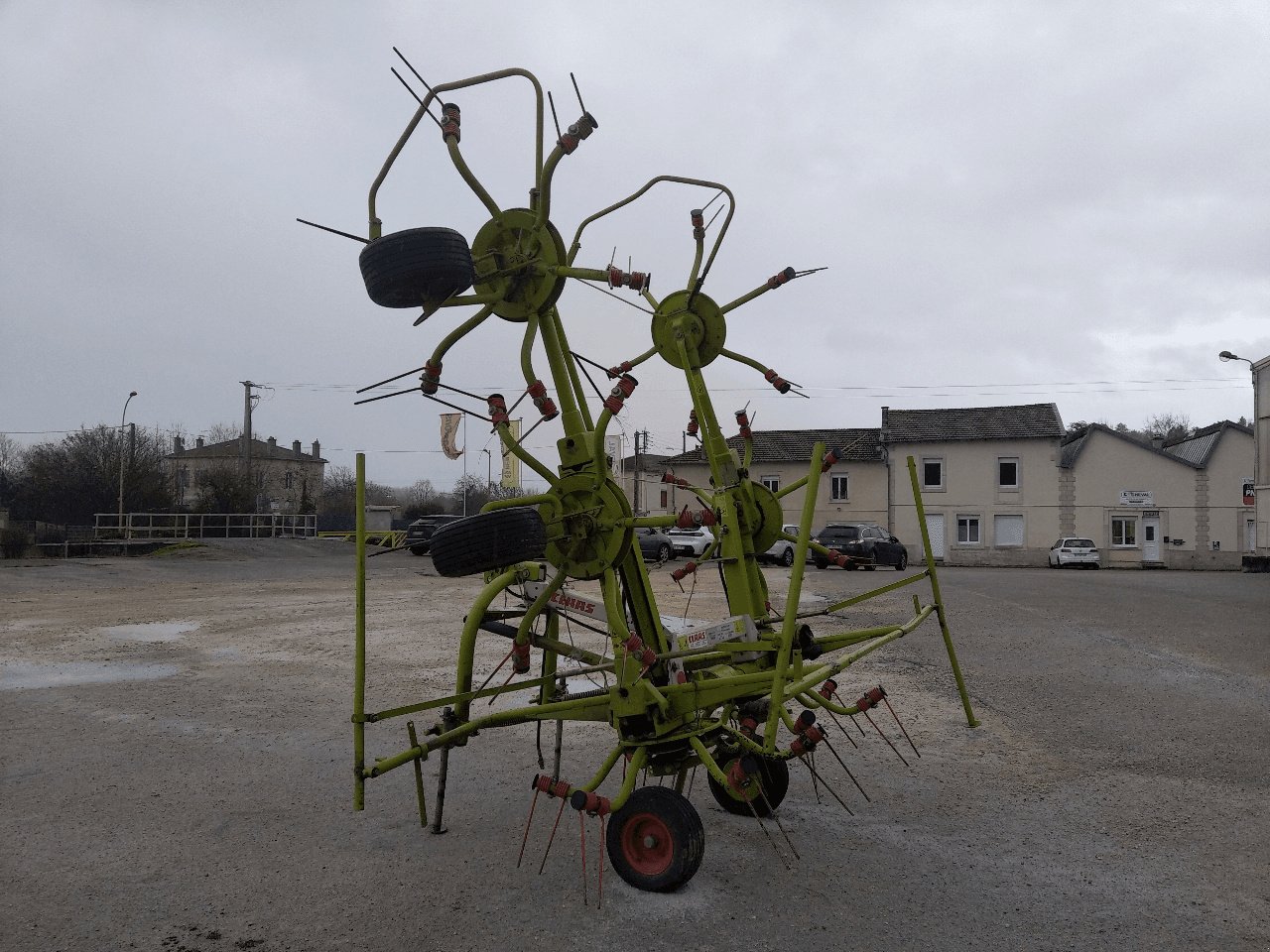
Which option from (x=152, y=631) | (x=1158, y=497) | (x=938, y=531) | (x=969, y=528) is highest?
(x=1158, y=497)

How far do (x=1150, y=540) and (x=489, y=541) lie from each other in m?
43.1

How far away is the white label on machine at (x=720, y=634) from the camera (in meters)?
5.00

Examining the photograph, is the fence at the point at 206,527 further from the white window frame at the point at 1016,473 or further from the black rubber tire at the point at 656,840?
the black rubber tire at the point at 656,840

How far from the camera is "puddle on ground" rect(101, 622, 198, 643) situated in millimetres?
13133

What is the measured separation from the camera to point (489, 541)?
4352mm

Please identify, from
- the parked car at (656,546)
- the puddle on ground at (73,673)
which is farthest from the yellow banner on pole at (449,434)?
the puddle on ground at (73,673)

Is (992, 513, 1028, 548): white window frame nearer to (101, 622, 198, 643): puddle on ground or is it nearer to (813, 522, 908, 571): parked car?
(813, 522, 908, 571): parked car

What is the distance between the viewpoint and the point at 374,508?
48.3m

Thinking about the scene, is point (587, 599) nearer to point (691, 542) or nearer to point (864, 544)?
point (864, 544)

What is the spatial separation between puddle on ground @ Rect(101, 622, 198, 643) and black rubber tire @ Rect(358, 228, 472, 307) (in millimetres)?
10271

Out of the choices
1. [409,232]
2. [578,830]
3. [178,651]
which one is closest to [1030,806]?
[578,830]

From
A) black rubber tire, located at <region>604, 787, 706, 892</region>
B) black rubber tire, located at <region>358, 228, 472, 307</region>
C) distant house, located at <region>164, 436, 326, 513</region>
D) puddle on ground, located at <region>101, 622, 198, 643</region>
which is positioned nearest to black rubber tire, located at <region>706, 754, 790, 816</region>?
black rubber tire, located at <region>604, 787, 706, 892</region>

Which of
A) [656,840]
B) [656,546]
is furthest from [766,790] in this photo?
[656,546]

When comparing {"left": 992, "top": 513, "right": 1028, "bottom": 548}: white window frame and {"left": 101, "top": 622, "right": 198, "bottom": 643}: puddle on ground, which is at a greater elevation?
{"left": 992, "top": 513, "right": 1028, "bottom": 548}: white window frame
